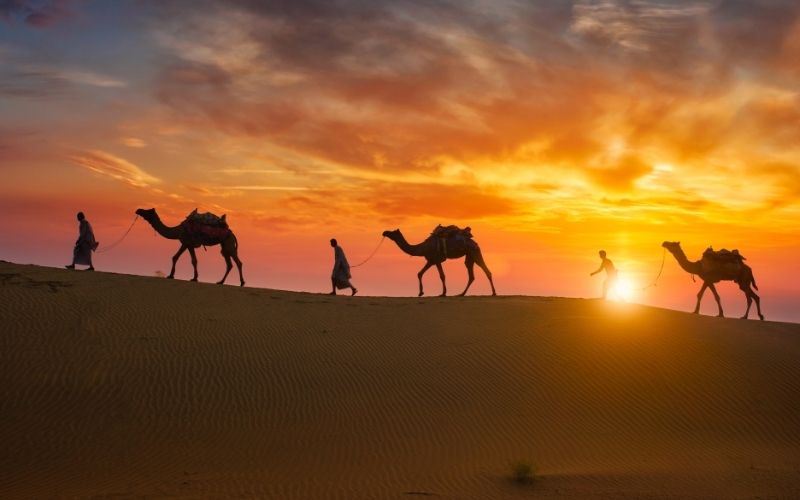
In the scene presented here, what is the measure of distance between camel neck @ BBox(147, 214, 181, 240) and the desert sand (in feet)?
11.3

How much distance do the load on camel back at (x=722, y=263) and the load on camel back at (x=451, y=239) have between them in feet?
27.1

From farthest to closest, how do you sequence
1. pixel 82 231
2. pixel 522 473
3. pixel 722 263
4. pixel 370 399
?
pixel 722 263 < pixel 82 231 < pixel 370 399 < pixel 522 473

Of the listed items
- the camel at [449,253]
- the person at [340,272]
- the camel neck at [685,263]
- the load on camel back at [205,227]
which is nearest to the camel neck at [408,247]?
the camel at [449,253]

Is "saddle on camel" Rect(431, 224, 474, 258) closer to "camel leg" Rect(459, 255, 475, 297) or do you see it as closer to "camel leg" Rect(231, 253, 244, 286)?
"camel leg" Rect(459, 255, 475, 297)

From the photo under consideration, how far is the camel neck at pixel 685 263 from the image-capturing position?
88.5 feet

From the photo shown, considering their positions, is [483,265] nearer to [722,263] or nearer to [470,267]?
[470,267]

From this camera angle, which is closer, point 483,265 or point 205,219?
point 205,219

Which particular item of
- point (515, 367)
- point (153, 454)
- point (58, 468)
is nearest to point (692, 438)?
point (515, 367)

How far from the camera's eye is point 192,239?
23297 mm

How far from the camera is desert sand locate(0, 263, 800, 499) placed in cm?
1065

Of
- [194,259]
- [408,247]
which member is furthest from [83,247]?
[408,247]

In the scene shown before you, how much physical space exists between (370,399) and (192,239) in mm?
11525

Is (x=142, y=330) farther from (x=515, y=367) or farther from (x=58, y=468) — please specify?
(x=515, y=367)

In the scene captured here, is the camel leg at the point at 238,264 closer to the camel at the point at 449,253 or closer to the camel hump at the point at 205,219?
the camel hump at the point at 205,219
